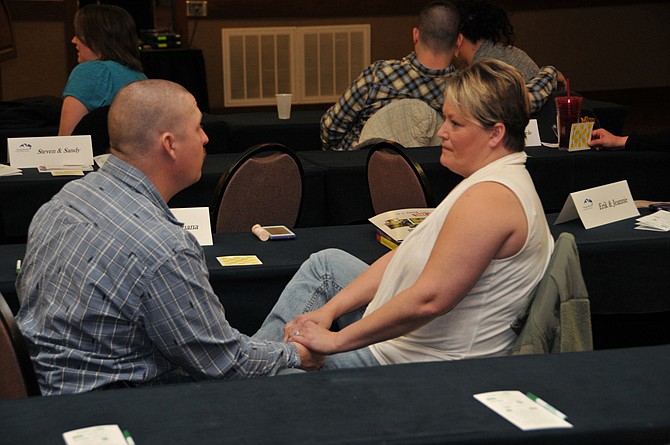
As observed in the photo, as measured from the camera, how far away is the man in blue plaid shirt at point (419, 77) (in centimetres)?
454

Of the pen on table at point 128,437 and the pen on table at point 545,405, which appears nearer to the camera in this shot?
the pen on table at point 128,437

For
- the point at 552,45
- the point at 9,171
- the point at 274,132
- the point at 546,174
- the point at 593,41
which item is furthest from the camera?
the point at 593,41

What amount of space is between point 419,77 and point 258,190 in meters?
1.26

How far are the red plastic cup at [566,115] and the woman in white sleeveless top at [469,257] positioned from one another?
2.13 metres

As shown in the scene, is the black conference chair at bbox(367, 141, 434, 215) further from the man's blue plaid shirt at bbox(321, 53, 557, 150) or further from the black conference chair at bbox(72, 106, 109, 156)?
the black conference chair at bbox(72, 106, 109, 156)

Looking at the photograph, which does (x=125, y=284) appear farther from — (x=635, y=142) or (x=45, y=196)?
(x=635, y=142)

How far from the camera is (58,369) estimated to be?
6.21 feet

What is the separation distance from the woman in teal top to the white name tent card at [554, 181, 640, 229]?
2.40 metres

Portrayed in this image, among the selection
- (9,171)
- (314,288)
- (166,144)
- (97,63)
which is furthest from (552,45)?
(166,144)

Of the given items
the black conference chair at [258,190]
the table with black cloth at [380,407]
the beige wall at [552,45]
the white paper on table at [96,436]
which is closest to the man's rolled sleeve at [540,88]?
A: the black conference chair at [258,190]

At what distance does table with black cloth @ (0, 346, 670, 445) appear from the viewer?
1.47 meters

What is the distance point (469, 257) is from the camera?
6.74 ft

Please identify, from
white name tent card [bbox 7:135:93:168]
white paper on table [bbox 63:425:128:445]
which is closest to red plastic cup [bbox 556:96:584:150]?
white name tent card [bbox 7:135:93:168]

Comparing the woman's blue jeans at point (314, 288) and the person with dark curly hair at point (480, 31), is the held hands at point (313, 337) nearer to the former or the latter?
the woman's blue jeans at point (314, 288)
